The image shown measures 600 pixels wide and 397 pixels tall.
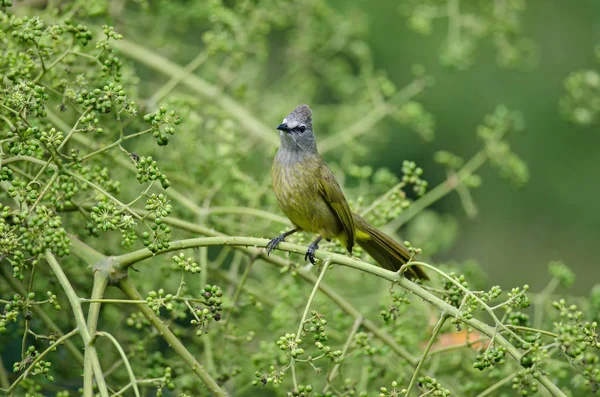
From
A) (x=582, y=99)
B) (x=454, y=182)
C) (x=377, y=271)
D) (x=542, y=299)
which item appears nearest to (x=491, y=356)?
Answer: (x=377, y=271)

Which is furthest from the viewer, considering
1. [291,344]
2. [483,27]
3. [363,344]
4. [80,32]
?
[483,27]

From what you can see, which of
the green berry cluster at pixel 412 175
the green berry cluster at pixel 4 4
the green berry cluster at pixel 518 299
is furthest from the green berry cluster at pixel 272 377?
the green berry cluster at pixel 4 4

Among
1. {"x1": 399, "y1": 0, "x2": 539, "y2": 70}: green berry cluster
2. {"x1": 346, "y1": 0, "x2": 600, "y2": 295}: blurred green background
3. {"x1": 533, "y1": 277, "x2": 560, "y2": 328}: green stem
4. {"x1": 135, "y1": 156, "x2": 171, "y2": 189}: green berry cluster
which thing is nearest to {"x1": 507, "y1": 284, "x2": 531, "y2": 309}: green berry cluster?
{"x1": 135, "y1": 156, "x2": 171, "y2": 189}: green berry cluster

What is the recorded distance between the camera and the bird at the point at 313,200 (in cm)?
357

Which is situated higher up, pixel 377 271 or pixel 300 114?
pixel 300 114

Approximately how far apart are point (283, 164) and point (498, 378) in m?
1.42

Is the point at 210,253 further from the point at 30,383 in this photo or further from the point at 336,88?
the point at 30,383

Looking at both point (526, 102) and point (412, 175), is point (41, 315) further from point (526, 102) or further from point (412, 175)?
point (526, 102)

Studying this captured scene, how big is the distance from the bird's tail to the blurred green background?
375 centimetres

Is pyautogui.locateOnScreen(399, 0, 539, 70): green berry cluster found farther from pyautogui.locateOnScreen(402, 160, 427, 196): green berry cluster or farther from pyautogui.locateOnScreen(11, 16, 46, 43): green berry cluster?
pyautogui.locateOnScreen(11, 16, 46, 43): green berry cluster

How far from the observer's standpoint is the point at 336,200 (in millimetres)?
3758

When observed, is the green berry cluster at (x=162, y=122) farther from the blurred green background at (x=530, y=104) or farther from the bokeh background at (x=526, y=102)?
the blurred green background at (x=530, y=104)

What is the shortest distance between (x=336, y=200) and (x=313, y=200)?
0.39 feet

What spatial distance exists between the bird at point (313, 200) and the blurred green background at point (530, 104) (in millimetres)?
3518
